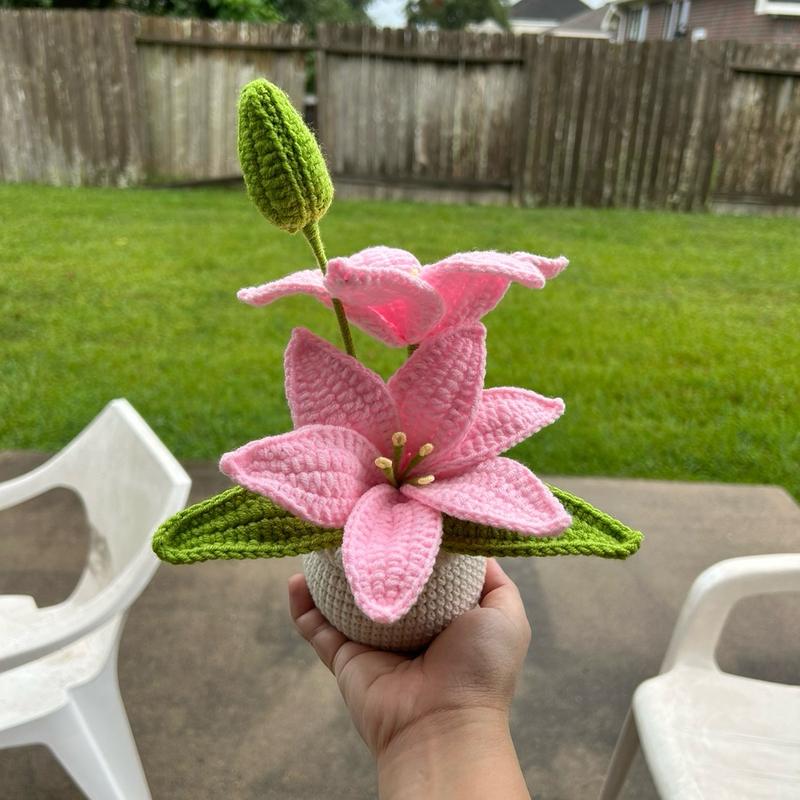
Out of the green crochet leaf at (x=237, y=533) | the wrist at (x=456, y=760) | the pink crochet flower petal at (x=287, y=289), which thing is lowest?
the wrist at (x=456, y=760)

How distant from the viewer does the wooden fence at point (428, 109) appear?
14.2ft

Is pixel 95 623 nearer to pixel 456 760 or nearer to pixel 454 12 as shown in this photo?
pixel 456 760

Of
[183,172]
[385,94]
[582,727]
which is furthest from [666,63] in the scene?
[582,727]

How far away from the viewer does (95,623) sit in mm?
932

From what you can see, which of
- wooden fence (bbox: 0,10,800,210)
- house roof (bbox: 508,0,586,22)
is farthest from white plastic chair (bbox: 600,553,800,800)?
house roof (bbox: 508,0,586,22)

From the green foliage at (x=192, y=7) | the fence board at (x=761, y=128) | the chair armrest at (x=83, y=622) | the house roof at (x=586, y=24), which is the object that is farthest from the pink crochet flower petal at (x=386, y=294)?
the house roof at (x=586, y=24)

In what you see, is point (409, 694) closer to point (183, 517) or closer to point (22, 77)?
point (183, 517)

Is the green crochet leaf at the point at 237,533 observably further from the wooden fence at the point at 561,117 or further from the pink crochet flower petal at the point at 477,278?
the wooden fence at the point at 561,117

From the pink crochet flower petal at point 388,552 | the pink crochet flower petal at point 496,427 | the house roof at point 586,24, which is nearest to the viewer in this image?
the pink crochet flower petal at point 388,552

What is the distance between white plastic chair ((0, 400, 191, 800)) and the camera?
953mm

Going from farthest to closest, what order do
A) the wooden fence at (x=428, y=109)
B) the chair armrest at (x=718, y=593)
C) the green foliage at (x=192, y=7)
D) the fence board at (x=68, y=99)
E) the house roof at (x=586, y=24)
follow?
1. the house roof at (x=586, y=24)
2. the green foliage at (x=192, y=7)
3. the wooden fence at (x=428, y=109)
4. the fence board at (x=68, y=99)
5. the chair armrest at (x=718, y=593)

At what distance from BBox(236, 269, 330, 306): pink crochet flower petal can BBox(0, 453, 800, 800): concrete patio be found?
0.99 meters

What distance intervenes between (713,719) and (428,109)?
165 inches

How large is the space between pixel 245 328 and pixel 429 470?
2.29 m
